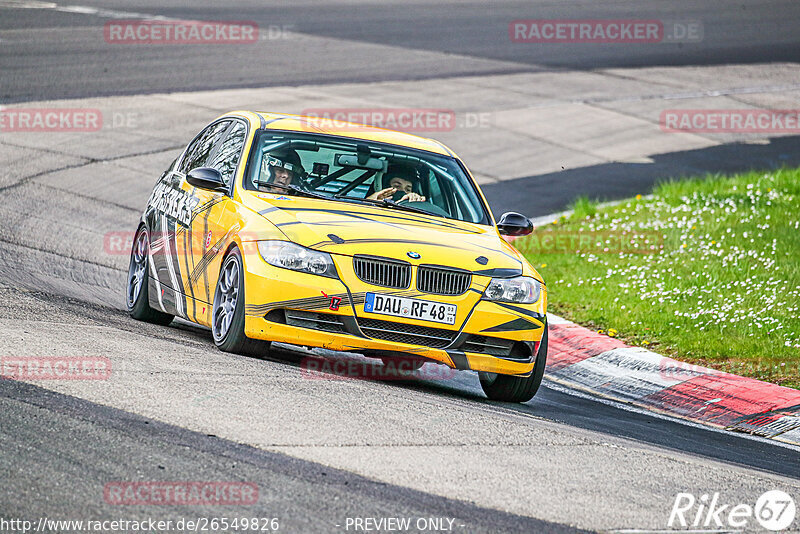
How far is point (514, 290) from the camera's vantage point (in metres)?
8.00

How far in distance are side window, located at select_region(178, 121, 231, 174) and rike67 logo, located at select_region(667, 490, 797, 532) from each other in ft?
17.1

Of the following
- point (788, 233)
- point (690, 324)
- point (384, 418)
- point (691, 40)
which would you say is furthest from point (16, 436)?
point (691, 40)

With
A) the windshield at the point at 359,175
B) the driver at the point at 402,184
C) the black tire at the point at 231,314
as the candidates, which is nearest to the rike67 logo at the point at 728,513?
the black tire at the point at 231,314

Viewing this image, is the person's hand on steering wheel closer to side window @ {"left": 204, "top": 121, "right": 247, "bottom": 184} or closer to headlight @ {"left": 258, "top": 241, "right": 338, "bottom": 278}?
side window @ {"left": 204, "top": 121, "right": 247, "bottom": 184}

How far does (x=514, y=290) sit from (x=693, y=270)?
5.05 meters

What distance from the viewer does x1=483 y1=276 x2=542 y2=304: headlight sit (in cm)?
791

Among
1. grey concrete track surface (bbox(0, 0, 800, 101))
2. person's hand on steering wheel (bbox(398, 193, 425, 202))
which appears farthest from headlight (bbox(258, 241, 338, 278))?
grey concrete track surface (bbox(0, 0, 800, 101))

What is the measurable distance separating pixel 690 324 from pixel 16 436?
6.94m

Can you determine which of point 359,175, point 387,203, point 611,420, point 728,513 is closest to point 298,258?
point 387,203

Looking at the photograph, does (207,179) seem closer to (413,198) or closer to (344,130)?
(344,130)

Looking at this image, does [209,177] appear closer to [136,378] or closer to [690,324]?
[136,378]

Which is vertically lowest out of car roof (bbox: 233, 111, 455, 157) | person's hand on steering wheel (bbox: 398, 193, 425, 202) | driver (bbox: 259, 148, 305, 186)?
person's hand on steering wheel (bbox: 398, 193, 425, 202)

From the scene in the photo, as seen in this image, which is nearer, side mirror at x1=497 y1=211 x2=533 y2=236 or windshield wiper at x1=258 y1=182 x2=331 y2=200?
windshield wiper at x1=258 y1=182 x2=331 y2=200

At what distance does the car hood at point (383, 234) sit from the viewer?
775 cm
